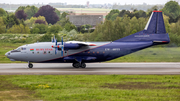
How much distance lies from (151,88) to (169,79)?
492cm

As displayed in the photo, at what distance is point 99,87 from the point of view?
21891mm

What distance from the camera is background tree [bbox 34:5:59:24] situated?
129775 millimetres

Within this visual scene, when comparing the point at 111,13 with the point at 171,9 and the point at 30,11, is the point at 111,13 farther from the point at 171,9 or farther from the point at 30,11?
the point at 30,11

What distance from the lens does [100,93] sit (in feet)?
64.4

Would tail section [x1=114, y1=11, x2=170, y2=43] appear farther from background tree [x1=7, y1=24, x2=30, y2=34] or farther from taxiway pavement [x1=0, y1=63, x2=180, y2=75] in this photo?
background tree [x1=7, y1=24, x2=30, y2=34]

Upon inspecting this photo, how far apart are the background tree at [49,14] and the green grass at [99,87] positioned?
105 metres

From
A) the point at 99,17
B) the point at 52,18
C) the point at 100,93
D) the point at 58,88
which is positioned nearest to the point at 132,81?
the point at 100,93

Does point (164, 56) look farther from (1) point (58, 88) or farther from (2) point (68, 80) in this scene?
(1) point (58, 88)

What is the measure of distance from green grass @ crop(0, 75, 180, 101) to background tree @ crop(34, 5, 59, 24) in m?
105

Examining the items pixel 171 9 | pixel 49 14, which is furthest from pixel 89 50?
pixel 49 14

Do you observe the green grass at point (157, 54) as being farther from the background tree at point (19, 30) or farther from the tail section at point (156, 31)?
the background tree at point (19, 30)

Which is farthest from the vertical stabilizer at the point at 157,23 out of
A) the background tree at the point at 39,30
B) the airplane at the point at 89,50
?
the background tree at the point at 39,30

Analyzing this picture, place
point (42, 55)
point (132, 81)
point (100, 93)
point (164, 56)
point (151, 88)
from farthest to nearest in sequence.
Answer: point (164, 56) < point (42, 55) < point (132, 81) < point (151, 88) < point (100, 93)

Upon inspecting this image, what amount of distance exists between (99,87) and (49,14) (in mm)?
113967
